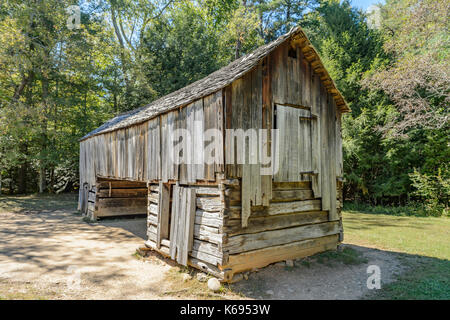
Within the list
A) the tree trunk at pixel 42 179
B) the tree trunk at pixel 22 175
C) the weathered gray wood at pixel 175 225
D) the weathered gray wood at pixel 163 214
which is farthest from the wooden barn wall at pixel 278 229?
the tree trunk at pixel 22 175

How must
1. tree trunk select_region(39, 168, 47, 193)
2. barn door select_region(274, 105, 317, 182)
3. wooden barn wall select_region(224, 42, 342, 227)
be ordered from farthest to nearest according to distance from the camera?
1. tree trunk select_region(39, 168, 47, 193)
2. barn door select_region(274, 105, 317, 182)
3. wooden barn wall select_region(224, 42, 342, 227)

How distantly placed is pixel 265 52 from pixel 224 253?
4.45 metres

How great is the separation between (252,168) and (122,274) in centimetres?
387

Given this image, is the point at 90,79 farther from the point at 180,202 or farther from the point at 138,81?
the point at 180,202

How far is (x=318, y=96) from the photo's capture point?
7453 millimetres

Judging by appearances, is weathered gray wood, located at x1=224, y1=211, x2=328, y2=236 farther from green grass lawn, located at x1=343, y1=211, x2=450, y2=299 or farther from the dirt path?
green grass lawn, located at x1=343, y1=211, x2=450, y2=299

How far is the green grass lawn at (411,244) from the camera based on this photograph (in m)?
5.41

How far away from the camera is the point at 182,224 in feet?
21.3

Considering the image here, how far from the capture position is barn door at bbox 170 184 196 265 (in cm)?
627

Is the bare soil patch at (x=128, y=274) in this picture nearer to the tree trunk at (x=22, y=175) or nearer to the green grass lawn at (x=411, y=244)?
the green grass lawn at (x=411, y=244)

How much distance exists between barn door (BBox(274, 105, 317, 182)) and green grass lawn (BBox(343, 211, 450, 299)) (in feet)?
9.66

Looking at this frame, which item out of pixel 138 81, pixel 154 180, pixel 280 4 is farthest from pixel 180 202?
pixel 280 4

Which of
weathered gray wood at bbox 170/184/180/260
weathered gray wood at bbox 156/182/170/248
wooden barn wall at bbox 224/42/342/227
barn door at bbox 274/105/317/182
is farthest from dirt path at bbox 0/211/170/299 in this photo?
barn door at bbox 274/105/317/182

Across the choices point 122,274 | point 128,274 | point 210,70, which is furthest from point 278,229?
point 210,70
